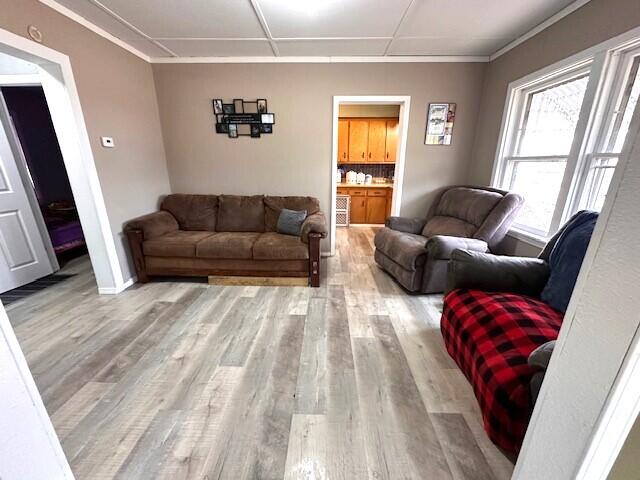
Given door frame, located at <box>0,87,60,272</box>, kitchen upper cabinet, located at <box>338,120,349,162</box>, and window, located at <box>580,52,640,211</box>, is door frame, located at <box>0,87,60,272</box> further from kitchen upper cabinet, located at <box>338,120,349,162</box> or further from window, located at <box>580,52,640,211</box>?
window, located at <box>580,52,640,211</box>

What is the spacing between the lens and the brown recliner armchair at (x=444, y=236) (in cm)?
234

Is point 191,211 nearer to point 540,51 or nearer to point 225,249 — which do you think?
point 225,249

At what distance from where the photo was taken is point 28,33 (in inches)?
71.5

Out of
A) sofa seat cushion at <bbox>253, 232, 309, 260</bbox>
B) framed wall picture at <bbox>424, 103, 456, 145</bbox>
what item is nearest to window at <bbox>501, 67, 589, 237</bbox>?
framed wall picture at <bbox>424, 103, 456, 145</bbox>

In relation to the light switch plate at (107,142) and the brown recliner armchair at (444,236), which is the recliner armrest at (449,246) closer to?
the brown recliner armchair at (444,236)

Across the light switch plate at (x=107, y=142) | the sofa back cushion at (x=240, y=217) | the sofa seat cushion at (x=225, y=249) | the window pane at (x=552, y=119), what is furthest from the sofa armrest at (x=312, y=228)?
the window pane at (x=552, y=119)

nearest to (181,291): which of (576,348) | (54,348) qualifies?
(54,348)

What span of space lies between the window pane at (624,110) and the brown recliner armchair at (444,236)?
2.16 feet

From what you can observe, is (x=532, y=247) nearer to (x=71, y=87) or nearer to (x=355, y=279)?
(x=355, y=279)

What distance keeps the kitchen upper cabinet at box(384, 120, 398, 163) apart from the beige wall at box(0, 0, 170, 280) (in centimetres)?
392

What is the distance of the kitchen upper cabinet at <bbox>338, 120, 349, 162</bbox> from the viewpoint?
5.05 meters

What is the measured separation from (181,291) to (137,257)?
620 millimetres

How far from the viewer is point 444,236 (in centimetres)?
250

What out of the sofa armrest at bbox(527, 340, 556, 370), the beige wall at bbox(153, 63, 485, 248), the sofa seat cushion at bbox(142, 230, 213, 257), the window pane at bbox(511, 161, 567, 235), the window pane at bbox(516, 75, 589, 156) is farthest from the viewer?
the beige wall at bbox(153, 63, 485, 248)
